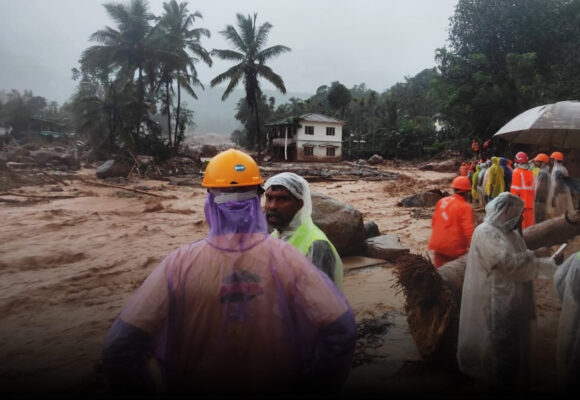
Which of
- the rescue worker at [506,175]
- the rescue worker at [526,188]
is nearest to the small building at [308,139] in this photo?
the rescue worker at [506,175]

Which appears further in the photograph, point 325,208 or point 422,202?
point 422,202

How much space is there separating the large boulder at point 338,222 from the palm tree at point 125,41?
2107cm

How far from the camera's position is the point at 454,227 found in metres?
4.03

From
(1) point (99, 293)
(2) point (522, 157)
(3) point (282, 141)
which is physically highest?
(3) point (282, 141)

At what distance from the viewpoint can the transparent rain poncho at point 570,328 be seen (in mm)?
2133

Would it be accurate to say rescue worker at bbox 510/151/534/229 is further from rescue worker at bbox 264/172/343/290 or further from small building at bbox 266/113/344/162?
small building at bbox 266/113/344/162

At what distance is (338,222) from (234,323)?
178 inches

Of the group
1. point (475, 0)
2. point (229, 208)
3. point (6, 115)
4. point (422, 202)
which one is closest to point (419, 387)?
point (229, 208)

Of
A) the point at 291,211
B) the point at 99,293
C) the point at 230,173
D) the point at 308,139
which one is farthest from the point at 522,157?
the point at 308,139

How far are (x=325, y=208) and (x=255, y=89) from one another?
2728 cm

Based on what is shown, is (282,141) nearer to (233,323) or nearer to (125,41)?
(125,41)

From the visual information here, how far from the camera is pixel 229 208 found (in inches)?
57.5

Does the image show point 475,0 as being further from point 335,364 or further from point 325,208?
point 335,364

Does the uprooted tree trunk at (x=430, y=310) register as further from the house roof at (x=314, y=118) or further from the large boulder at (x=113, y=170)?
the house roof at (x=314, y=118)
